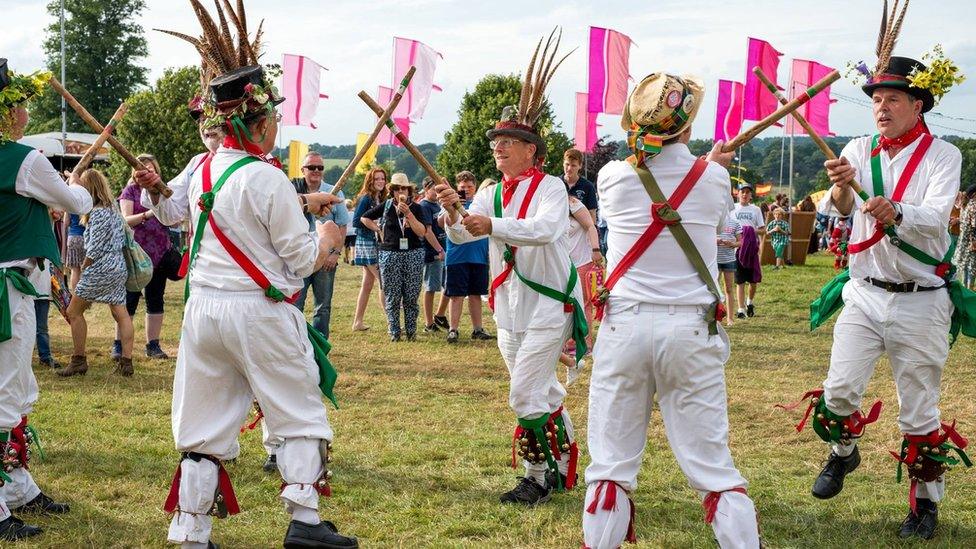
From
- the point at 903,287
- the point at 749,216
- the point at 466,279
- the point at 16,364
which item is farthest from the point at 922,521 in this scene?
the point at 749,216

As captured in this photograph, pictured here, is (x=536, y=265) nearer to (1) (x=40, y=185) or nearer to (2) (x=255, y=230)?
(2) (x=255, y=230)

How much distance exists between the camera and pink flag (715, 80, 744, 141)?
71.3 ft

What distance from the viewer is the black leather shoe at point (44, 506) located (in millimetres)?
4965

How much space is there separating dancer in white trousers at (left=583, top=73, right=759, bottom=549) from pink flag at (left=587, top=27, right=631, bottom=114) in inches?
612

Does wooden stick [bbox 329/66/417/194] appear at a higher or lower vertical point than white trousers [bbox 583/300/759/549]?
higher

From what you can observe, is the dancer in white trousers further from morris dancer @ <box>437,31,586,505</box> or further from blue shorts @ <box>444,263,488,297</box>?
blue shorts @ <box>444,263,488,297</box>

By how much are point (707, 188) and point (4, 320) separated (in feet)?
11.0

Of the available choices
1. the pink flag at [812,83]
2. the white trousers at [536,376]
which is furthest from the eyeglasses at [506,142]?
the pink flag at [812,83]

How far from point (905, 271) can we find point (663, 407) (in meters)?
1.70

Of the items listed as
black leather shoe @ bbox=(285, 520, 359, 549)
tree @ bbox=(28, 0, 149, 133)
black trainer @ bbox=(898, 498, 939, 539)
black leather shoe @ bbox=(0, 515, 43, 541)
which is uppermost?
tree @ bbox=(28, 0, 149, 133)

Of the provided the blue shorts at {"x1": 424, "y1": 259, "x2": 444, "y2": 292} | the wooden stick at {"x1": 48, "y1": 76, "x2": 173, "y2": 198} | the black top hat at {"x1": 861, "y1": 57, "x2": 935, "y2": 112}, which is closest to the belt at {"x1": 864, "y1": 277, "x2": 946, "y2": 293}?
the black top hat at {"x1": 861, "y1": 57, "x2": 935, "y2": 112}

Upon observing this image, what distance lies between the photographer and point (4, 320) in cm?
457

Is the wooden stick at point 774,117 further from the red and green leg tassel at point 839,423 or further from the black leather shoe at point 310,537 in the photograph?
the black leather shoe at point 310,537

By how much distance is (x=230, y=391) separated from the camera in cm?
423
